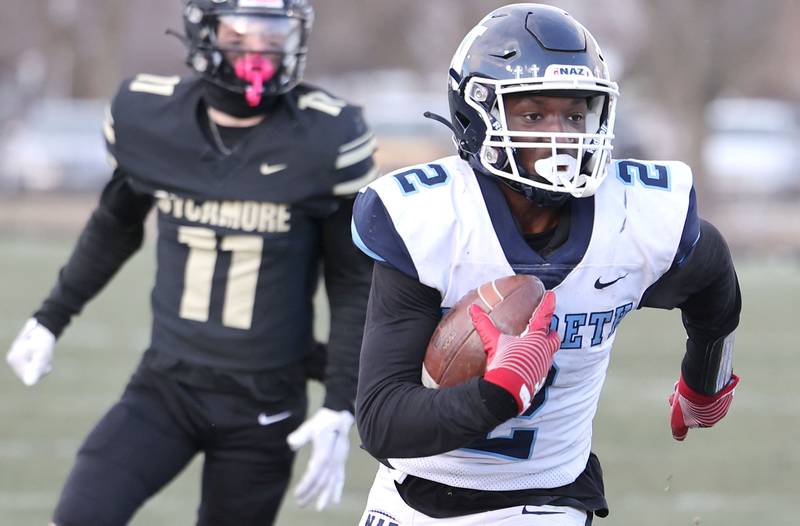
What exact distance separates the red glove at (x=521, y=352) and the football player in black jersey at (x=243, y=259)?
1.27m

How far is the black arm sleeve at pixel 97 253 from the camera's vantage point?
4.20 m

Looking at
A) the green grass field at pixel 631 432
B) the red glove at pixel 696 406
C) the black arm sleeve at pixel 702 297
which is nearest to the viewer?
the black arm sleeve at pixel 702 297

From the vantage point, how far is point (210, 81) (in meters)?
4.08

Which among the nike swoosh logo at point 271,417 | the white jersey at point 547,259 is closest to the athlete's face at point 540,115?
the white jersey at point 547,259

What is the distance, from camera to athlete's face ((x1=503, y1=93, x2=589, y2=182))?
282cm

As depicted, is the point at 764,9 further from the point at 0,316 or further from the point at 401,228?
the point at 401,228

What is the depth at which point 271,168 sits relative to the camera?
3.97m

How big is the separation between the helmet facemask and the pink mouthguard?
1.21 metres

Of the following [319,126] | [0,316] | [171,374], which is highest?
[319,126]

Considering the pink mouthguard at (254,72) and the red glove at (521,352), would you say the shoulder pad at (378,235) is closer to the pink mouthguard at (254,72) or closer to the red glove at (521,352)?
the red glove at (521,352)

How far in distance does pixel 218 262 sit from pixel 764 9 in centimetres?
2051

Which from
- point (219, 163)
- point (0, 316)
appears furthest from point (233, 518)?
point (0, 316)

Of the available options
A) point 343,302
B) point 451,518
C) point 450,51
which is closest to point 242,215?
point 343,302

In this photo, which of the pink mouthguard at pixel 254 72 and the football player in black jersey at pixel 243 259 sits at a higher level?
the pink mouthguard at pixel 254 72
